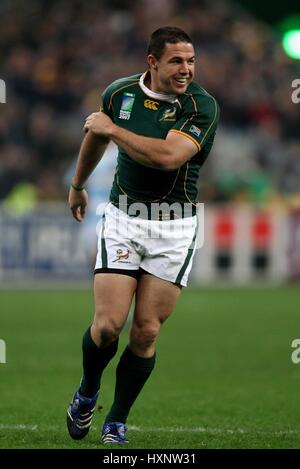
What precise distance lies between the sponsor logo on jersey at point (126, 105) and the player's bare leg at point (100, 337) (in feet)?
2.79

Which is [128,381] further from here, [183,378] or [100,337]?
[183,378]

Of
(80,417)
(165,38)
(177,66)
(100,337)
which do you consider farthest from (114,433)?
(165,38)

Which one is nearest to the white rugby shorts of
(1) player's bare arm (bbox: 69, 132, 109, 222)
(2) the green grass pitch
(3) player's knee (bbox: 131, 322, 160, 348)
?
Result: (3) player's knee (bbox: 131, 322, 160, 348)

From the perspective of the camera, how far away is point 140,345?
224 inches

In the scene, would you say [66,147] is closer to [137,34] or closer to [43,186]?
[43,186]

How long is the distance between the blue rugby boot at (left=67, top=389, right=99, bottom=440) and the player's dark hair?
186 cm

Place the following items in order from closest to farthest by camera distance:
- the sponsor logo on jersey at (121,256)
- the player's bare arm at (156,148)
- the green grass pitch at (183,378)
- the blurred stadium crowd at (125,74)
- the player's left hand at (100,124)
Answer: the player's bare arm at (156,148) → the player's left hand at (100,124) → the sponsor logo on jersey at (121,256) → the green grass pitch at (183,378) → the blurred stadium crowd at (125,74)

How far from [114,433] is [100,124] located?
1620 millimetres

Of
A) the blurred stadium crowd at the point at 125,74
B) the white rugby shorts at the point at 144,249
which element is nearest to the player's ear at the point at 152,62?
the white rugby shorts at the point at 144,249

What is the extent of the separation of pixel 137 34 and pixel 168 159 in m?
17.5

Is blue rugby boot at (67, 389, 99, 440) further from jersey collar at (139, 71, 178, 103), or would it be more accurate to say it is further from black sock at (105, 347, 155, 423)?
jersey collar at (139, 71, 178, 103)

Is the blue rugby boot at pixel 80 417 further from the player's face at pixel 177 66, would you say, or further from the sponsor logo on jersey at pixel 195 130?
the player's face at pixel 177 66

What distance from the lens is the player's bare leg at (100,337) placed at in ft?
18.2
